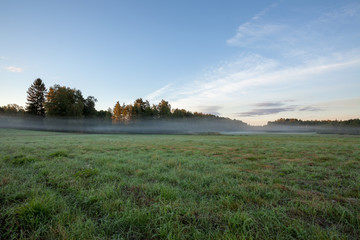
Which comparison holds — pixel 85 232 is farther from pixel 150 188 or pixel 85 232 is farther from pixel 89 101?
pixel 89 101

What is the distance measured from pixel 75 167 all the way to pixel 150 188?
3109mm

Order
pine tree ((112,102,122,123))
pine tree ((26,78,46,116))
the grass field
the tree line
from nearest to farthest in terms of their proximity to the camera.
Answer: the grass field, the tree line, pine tree ((26,78,46,116)), pine tree ((112,102,122,123))

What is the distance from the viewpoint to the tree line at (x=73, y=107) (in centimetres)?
5069

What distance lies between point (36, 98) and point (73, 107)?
2533 cm

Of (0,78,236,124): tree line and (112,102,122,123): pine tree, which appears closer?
(0,78,236,124): tree line

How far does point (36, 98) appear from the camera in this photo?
6175cm

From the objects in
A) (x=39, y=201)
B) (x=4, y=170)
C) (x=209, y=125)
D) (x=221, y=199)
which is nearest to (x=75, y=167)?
(x=4, y=170)

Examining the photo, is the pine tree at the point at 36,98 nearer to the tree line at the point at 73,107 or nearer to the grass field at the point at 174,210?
the tree line at the point at 73,107

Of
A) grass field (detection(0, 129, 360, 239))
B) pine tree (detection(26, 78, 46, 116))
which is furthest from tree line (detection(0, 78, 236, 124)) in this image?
grass field (detection(0, 129, 360, 239))

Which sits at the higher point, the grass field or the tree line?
the tree line

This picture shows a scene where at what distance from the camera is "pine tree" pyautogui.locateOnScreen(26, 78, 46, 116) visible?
60375mm

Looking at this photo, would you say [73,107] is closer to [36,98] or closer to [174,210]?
[36,98]

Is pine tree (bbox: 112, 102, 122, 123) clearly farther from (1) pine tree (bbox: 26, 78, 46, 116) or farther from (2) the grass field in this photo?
(2) the grass field

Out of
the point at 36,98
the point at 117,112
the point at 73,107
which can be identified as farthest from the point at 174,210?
the point at 36,98
